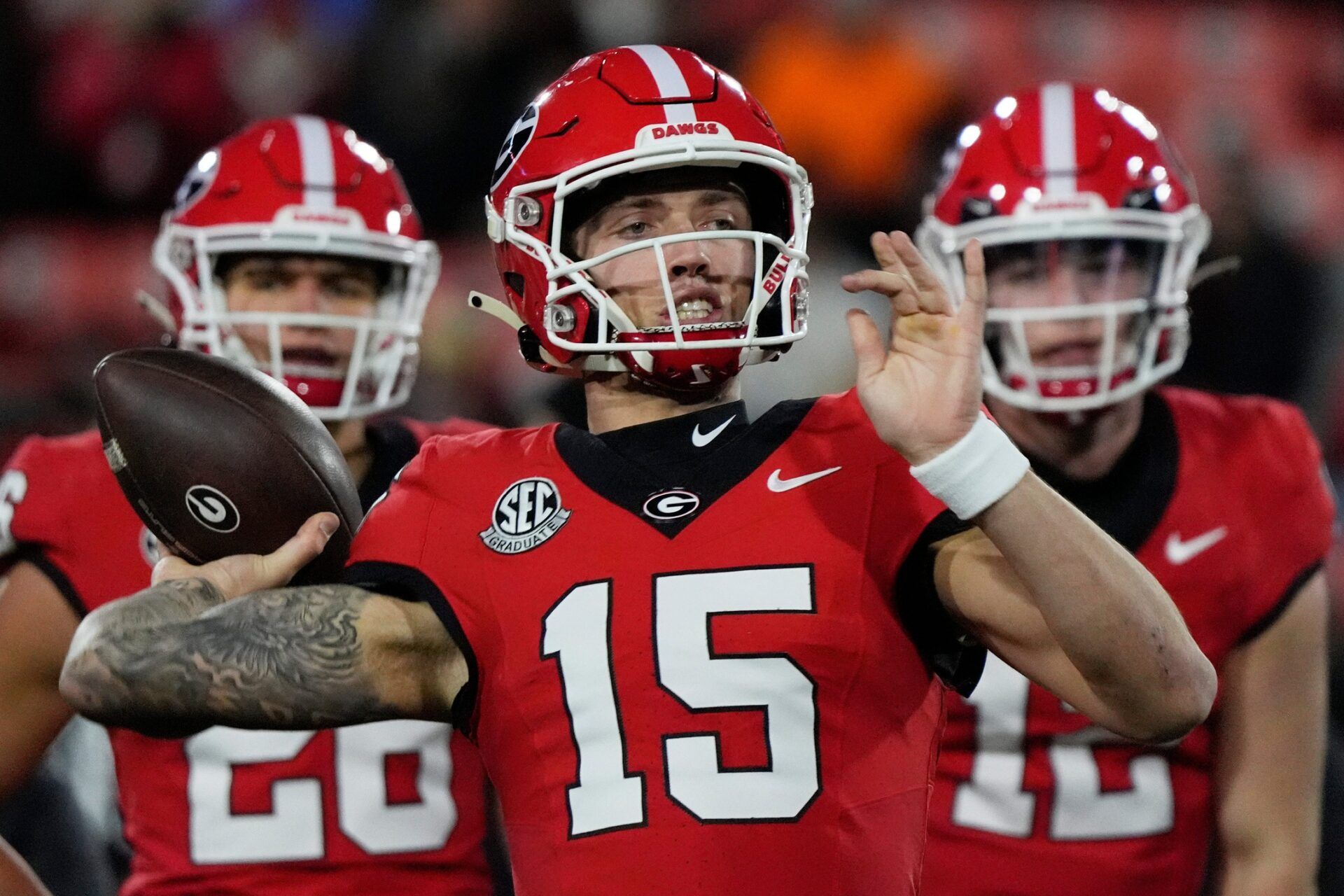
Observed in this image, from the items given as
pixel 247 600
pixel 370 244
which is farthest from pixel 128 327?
pixel 247 600

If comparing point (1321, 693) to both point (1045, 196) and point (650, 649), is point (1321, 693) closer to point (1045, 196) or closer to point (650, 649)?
point (1045, 196)

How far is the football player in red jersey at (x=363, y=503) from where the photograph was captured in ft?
A: 8.48

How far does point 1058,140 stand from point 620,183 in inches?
42.3

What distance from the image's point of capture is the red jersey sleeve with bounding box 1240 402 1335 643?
104 inches

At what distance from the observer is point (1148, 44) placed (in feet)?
21.2

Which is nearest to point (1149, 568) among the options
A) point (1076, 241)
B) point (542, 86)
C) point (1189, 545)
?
point (1189, 545)

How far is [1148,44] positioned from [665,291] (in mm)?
4953

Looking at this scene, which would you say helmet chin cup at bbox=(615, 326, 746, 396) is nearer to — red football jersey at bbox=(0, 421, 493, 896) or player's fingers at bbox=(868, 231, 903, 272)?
player's fingers at bbox=(868, 231, 903, 272)

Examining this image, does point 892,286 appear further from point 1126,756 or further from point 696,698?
point 1126,756

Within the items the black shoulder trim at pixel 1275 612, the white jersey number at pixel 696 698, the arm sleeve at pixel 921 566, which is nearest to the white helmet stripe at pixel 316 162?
the white jersey number at pixel 696 698

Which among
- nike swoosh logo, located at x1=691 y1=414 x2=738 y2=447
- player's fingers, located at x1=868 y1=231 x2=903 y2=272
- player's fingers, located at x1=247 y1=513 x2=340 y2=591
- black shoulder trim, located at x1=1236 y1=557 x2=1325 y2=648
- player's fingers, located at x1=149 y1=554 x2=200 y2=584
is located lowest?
black shoulder trim, located at x1=1236 y1=557 x2=1325 y2=648

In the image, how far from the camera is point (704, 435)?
2.09 metres

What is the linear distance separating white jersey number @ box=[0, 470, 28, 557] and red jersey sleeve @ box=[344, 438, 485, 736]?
90 centimetres

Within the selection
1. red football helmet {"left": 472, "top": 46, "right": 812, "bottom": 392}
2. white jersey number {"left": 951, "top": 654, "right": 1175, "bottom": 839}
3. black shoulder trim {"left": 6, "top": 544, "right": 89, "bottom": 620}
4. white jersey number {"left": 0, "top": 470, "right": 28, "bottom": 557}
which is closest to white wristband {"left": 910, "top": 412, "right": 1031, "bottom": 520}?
red football helmet {"left": 472, "top": 46, "right": 812, "bottom": 392}
